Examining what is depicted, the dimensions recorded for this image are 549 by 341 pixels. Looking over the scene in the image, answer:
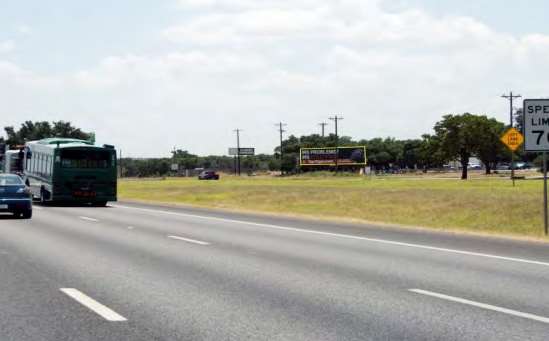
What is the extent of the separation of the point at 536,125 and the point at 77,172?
22721 millimetres

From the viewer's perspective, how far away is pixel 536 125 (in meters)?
18.5

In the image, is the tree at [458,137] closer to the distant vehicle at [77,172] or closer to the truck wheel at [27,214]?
the distant vehicle at [77,172]

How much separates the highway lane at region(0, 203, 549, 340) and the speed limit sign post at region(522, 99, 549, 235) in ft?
8.62

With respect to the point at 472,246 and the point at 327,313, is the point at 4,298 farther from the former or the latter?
the point at 472,246

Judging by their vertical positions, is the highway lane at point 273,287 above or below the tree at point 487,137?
below

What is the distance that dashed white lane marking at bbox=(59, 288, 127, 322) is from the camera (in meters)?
7.70

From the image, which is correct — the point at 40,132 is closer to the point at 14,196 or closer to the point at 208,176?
the point at 208,176

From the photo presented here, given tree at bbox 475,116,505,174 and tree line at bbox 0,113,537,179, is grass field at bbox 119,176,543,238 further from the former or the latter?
tree at bbox 475,116,505,174

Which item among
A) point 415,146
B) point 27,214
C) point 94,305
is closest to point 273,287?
point 94,305

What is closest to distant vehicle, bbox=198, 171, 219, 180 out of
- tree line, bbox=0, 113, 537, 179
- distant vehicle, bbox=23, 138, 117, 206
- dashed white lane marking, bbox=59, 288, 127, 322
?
tree line, bbox=0, 113, 537, 179

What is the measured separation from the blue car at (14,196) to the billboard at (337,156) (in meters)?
97.5

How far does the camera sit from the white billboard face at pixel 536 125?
1844cm

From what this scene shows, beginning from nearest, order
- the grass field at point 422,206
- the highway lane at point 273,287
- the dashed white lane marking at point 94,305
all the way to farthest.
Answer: the highway lane at point 273,287
the dashed white lane marking at point 94,305
the grass field at point 422,206

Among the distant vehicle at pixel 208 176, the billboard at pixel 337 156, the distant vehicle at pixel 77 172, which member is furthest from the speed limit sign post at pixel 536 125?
the billboard at pixel 337 156
